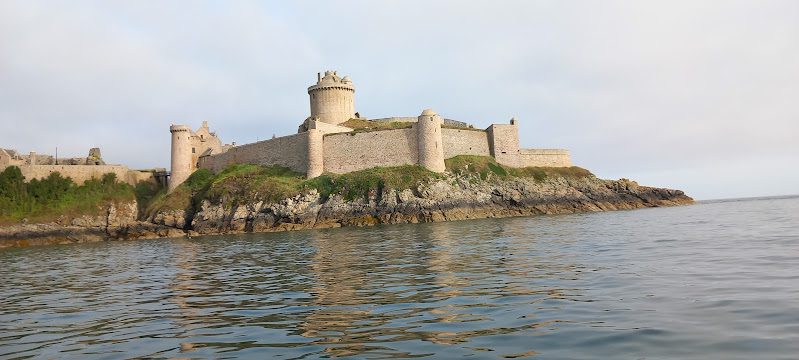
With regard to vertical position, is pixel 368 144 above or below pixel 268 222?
above

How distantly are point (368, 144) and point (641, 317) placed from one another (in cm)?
5283

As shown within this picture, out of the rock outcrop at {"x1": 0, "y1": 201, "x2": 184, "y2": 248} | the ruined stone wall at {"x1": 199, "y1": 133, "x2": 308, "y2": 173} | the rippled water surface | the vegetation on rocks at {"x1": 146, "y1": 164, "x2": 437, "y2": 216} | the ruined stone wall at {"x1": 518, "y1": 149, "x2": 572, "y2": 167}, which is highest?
the ruined stone wall at {"x1": 199, "y1": 133, "x2": 308, "y2": 173}

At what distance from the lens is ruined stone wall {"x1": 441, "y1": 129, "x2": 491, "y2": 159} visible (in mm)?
62594

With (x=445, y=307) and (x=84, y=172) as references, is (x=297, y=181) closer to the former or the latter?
(x=84, y=172)

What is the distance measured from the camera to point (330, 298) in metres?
11.8

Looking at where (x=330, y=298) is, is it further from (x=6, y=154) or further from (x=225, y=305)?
(x=6, y=154)

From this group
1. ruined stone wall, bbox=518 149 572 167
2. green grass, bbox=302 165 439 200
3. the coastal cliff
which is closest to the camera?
the coastal cliff

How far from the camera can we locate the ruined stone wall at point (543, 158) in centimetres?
6600

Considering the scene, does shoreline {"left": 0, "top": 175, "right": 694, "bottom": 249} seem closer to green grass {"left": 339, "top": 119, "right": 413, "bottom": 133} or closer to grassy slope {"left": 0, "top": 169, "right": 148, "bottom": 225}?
grassy slope {"left": 0, "top": 169, "right": 148, "bottom": 225}

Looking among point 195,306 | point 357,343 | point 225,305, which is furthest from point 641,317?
point 195,306

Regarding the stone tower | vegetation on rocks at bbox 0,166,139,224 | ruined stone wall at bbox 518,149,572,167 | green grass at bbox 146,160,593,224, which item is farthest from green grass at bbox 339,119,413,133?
vegetation on rocks at bbox 0,166,139,224

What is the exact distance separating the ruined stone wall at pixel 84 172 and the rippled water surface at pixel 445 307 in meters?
52.2

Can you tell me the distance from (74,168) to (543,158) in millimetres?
57883

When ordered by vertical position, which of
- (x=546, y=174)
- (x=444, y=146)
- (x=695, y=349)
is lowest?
(x=695, y=349)
